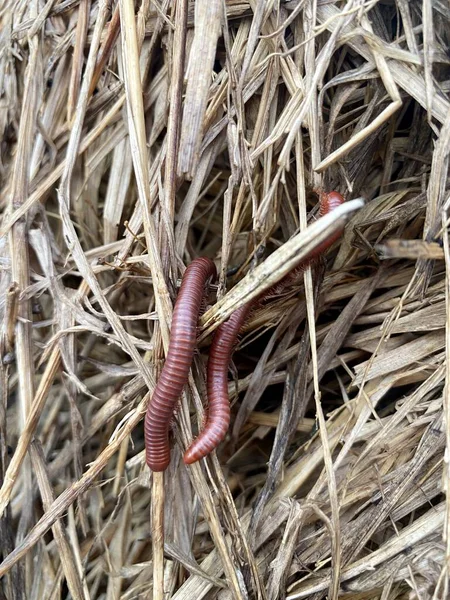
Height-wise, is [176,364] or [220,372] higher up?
[176,364]

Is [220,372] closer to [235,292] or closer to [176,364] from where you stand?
[176,364]

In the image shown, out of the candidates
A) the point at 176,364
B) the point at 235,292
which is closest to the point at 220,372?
the point at 176,364
